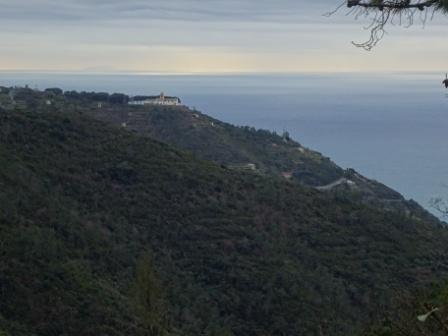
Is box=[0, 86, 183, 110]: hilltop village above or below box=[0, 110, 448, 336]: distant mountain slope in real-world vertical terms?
above

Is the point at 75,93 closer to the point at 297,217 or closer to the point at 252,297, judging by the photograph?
the point at 297,217

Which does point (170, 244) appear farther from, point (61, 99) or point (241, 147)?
point (61, 99)

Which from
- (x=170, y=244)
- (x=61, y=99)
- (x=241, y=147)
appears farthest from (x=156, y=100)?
(x=170, y=244)

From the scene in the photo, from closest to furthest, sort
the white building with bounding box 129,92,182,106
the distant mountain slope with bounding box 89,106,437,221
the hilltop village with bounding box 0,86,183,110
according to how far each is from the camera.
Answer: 1. the distant mountain slope with bounding box 89,106,437,221
2. the hilltop village with bounding box 0,86,183,110
3. the white building with bounding box 129,92,182,106

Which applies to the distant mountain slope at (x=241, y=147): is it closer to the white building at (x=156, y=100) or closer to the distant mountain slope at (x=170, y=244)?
the white building at (x=156, y=100)

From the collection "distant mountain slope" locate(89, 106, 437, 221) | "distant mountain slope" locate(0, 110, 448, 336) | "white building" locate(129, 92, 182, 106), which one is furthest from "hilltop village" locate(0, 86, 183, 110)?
"distant mountain slope" locate(0, 110, 448, 336)

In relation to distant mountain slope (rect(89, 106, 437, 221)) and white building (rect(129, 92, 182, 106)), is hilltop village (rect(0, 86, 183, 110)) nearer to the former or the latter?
white building (rect(129, 92, 182, 106))

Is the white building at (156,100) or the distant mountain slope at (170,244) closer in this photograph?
the distant mountain slope at (170,244)

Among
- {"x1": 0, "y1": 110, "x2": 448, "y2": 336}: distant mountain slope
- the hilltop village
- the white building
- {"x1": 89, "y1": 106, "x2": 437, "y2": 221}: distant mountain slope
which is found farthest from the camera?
the white building

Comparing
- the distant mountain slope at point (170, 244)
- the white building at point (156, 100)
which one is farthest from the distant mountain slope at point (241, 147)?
the distant mountain slope at point (170, 244)
